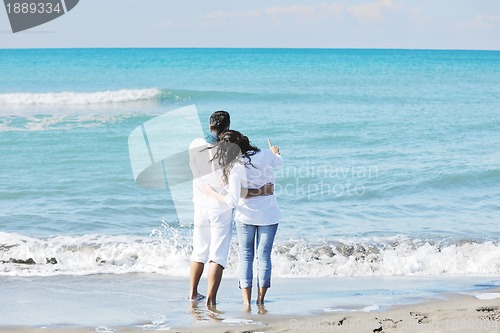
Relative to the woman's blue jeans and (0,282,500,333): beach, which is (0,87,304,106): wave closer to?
the woman's blue jeans

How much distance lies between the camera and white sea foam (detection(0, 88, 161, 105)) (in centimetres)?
2803

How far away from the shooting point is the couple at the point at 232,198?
5762 mm

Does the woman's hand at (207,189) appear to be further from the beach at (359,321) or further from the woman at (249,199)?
the beach at (359,321)

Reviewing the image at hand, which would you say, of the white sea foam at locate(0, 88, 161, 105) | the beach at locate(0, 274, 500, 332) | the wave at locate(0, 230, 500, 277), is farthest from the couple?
the white sea foam at locate(0, 88, 161, 105)

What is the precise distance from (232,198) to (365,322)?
1.36m

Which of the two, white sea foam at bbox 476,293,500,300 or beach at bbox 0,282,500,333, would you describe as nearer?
beach at bbox 0,282,500,333

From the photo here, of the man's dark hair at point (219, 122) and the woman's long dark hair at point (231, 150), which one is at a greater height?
the man's dark hair at point (219, 122)

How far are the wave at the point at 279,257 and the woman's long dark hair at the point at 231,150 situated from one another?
84.8 inches

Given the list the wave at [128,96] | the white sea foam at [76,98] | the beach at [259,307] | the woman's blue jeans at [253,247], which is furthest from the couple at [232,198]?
the white sea foam at [76,98]

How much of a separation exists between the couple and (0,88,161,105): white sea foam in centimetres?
2270

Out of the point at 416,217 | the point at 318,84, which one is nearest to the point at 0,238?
the point at 416,217

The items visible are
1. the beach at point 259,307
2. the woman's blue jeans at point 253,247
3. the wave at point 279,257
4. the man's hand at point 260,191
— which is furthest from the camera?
the wave at point 279,257

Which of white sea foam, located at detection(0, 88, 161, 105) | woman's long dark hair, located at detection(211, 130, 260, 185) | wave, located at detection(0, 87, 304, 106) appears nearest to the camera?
woman's long dark hair, located at detection(211, 130, 260, 185)

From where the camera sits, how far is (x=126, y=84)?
37.7 meters
